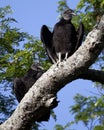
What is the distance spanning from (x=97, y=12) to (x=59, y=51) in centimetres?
222

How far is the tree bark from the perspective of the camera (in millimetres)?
3385

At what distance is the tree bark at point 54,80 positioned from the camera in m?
3.38

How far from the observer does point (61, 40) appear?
5.78m

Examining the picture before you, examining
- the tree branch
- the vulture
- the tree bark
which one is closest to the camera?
the tree bark

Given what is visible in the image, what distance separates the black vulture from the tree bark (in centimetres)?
185

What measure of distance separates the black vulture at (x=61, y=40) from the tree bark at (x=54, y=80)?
1.85 metres

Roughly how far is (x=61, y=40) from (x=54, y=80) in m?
2.30

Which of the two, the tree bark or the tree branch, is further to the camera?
the tree branch

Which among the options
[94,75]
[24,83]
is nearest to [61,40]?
[24,83]

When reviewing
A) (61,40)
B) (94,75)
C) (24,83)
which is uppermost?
(61,40)

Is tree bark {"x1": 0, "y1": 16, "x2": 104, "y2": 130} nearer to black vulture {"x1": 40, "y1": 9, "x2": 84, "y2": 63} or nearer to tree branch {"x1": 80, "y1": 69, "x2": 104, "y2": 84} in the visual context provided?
tree branch {"x1": 80, "y1": 69, "x2": 104, "y2": 84}

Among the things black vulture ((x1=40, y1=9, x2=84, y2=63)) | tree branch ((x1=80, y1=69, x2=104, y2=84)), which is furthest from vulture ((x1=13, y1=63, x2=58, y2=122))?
tree branch ((x1=80, y1=69, x2=104, y2=84))

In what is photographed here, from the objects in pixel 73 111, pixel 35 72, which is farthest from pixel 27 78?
pixel 73 111

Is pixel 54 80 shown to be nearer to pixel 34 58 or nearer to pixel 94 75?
pixel 94 75
